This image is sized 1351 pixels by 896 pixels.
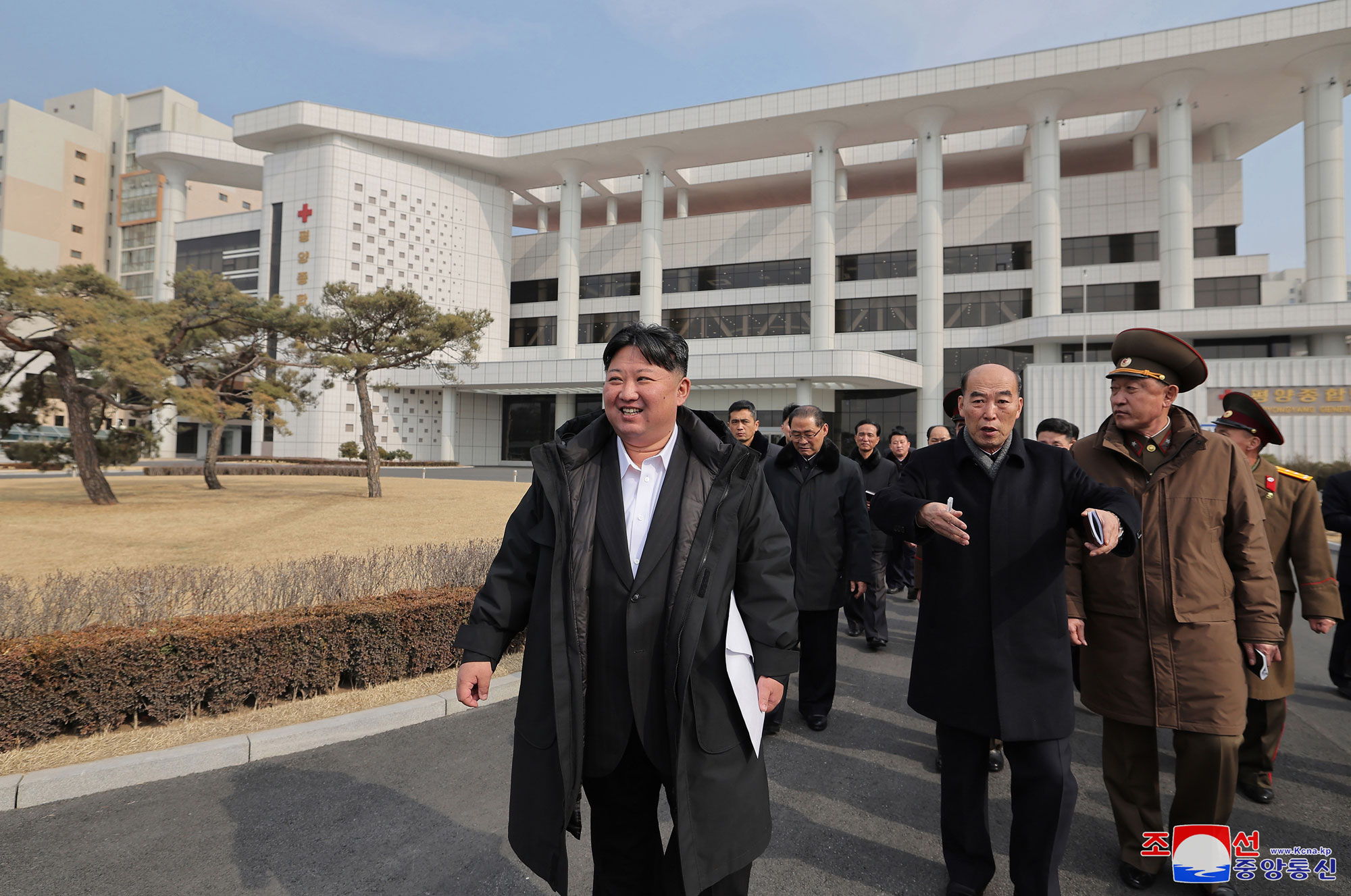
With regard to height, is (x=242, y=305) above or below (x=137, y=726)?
above

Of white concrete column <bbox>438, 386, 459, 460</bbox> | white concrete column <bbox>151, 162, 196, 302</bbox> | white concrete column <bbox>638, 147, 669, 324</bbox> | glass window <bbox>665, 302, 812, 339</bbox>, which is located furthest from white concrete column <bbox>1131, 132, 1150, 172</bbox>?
white concrete column <bbox>151, 162, 196, 302</bbox>

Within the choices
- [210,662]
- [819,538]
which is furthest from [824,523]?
[210,662]

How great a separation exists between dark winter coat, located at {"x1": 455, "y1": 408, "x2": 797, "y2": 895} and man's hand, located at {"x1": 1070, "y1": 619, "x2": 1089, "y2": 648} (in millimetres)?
1491

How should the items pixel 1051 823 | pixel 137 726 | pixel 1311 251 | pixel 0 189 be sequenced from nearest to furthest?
pixel 1051 823 < pixel 137 726 < pixel 1311 251 < pixel 0 189

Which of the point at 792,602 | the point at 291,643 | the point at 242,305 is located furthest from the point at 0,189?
the point at 792,602

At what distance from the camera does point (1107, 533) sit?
2.30 metres

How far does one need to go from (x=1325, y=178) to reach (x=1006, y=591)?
1590 inches

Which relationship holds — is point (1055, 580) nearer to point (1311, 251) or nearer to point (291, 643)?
point (291, 643)

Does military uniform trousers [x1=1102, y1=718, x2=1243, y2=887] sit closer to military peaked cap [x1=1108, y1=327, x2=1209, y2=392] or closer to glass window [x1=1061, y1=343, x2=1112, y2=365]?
military peaked cap [x1=1108, y1=327, x2=1209, y2=392]

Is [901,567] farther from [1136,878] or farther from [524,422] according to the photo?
[524,422]

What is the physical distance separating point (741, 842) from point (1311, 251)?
41.2 meters

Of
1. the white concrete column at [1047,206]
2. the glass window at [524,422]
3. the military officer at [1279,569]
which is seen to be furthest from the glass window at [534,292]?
the military officer at [1279,569]

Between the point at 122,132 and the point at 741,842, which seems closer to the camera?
the point at 741,842

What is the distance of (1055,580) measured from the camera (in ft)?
8.76
